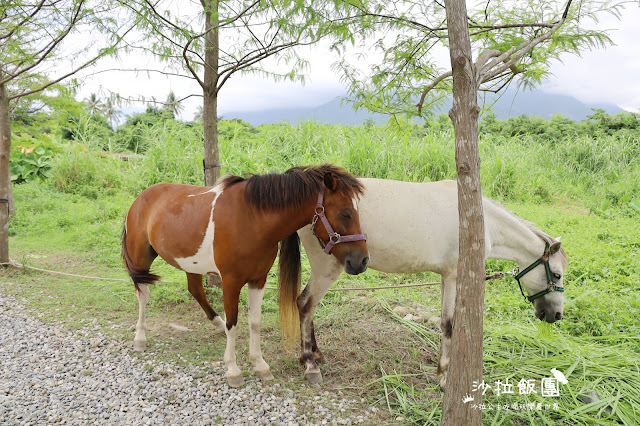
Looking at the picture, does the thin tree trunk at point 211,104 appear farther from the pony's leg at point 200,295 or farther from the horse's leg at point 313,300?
the horse's leg at point 313,300

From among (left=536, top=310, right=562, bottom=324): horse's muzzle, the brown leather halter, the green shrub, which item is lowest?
(left=536, top=310, right=562, bottom=324): horse's muzzle

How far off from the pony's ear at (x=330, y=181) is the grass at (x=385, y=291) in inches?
52.8

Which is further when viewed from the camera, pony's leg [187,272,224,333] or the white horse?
pony's leg [187,272,224,333]

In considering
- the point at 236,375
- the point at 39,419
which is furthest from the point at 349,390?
the point at 39,419

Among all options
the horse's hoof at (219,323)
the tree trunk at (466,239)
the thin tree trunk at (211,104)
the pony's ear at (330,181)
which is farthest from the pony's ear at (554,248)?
the thin tree trunk at (211,104)

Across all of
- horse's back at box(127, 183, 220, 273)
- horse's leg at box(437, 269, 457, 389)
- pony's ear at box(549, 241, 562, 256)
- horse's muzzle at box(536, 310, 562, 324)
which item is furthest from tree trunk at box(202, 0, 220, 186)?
horse's muzzle at box(536, 310, 562, 324)

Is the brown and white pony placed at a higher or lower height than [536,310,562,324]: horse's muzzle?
higher

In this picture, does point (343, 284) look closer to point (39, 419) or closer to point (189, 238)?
point (189, 238)

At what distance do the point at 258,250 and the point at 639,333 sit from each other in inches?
131

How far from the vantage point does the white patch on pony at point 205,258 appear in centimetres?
320

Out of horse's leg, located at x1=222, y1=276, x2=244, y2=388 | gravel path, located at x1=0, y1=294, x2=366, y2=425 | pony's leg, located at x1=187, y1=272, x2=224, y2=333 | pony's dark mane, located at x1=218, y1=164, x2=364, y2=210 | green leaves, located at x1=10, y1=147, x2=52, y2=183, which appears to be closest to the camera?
gravel path, located at x1=0, y1=294, x2=366, y2=425

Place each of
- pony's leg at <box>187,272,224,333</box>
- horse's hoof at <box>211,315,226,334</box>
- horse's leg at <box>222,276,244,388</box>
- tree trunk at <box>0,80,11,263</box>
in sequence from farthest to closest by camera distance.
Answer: tree trunk at <box>0,80,11,263</box> < horse's hoof at <box>211,315,226,334</box> < pony's leg at <box>187,272,224,333</box> < horse's leg at <box>222,276,244,388</box>

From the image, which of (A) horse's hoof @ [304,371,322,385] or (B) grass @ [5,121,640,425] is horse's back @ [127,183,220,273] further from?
(A) horse's hoof @ [304,371,322,385]

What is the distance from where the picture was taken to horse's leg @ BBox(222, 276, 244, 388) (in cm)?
313
